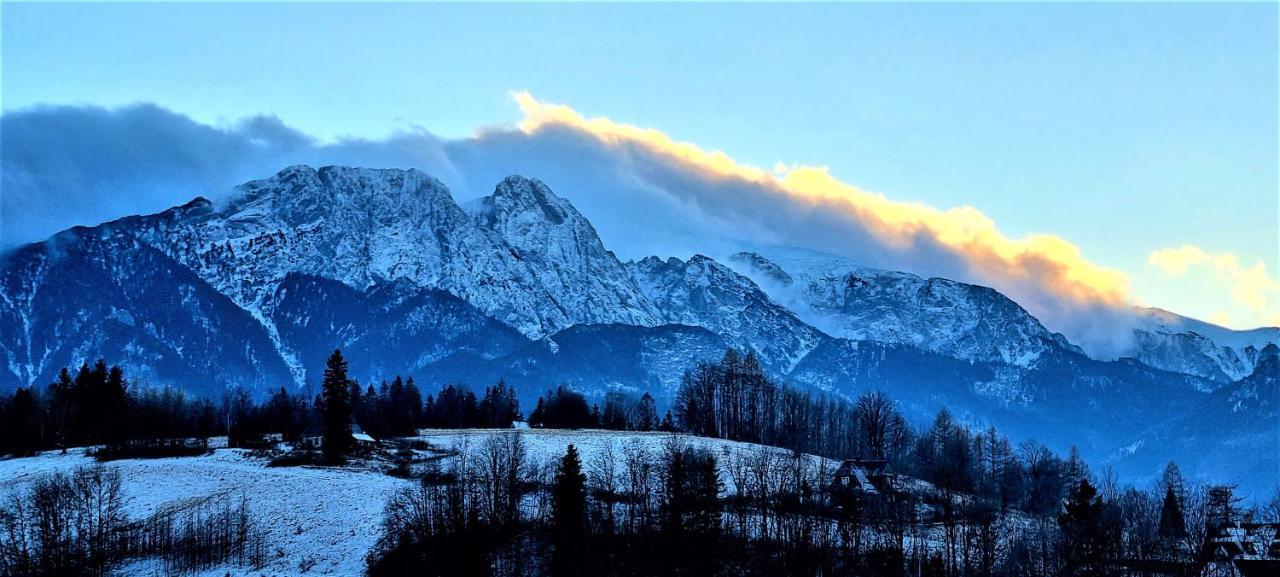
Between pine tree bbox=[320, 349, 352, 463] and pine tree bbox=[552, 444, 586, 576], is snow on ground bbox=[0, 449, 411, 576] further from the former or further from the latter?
pine tree bbox=[552, 444, 586, 576]

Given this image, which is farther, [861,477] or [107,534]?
[861,477]

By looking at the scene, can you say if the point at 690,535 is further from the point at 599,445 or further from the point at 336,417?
the point at 599,445

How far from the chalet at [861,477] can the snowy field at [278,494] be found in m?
12.7

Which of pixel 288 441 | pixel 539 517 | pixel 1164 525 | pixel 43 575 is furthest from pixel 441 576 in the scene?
pixel 1164 525

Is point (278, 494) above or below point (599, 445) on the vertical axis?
below

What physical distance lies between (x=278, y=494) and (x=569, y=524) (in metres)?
31.3

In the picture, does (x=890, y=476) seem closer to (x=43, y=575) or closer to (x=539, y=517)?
(x=539, y=517)

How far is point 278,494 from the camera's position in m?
108

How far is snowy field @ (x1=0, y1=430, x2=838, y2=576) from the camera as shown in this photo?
9456cm

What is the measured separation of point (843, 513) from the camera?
376ft

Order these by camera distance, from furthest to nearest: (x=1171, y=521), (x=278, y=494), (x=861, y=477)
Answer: (x=861, y=477) < (x=1171, y=521) < (x=278, y=494)

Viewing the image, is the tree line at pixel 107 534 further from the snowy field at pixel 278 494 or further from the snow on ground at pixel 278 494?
the snow on ground at pixel 278 494

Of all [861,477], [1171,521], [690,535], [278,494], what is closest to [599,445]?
[861,477]

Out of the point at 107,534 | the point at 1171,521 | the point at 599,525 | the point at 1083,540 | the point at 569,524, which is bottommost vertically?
the point at 1171,521
